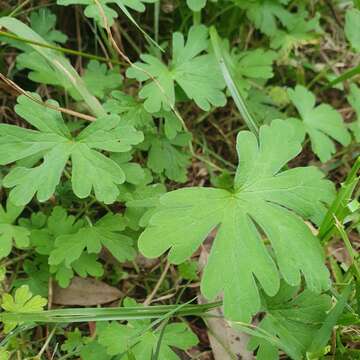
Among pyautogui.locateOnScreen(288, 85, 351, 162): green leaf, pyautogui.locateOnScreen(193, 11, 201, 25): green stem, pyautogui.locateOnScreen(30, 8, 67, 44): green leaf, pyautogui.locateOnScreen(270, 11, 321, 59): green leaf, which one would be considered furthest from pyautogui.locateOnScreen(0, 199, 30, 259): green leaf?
pyautogui.locateOnScreen(270, 11, 321, 59): green leaf

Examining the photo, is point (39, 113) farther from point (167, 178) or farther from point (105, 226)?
point (167, 178)

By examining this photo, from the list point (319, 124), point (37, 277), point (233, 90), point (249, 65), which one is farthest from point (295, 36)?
point (37, 277)

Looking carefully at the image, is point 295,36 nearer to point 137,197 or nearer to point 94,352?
point 137,197

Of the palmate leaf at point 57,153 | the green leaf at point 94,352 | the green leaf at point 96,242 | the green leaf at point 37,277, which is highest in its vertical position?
the palmate leaf at point 57,153

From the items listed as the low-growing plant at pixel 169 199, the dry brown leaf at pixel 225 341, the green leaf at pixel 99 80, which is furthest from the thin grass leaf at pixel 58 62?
the dry brown leaf at pixel 225 341

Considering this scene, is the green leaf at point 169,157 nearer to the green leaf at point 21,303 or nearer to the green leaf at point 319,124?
the green leaf at point 319,124

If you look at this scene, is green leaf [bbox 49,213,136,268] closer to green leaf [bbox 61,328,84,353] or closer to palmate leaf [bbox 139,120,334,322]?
green leaf [bbox 61,328,84,353]
